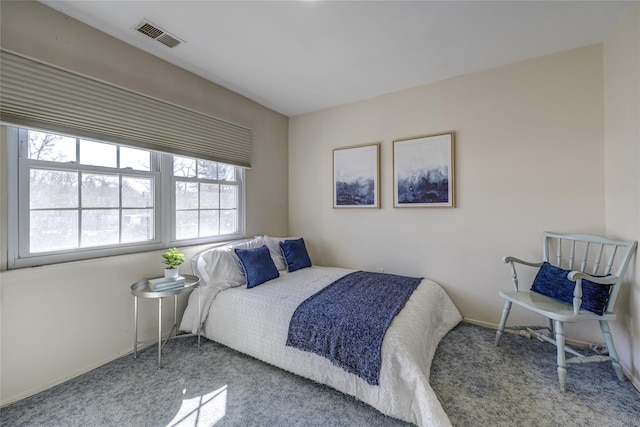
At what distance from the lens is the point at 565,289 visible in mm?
1936

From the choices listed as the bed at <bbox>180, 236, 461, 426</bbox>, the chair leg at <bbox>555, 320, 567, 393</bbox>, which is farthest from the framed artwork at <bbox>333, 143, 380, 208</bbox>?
the chair leg at <bbox>555, 320, 567, 393</bbox>

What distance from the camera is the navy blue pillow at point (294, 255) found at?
9.93ft

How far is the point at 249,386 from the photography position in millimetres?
1775

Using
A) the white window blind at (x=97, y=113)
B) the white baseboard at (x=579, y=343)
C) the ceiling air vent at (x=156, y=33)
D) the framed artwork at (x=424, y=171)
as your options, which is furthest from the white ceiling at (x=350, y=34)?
the white baseboard at (x=579, y=343)

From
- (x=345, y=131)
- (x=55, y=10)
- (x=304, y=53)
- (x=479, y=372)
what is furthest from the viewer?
(x=345, y=131)

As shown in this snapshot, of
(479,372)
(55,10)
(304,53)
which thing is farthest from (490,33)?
(55,10)

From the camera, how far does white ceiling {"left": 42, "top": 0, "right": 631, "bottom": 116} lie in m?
1.76

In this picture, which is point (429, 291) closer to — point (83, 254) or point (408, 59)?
point (408, 59)

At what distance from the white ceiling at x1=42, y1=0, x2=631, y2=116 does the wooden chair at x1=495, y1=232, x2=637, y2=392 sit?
1673mm

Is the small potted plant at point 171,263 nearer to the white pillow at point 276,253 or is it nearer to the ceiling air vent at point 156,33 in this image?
the white pillow at point 276,253

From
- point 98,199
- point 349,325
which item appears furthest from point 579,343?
point 98,199

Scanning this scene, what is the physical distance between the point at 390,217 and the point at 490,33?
188 centimetres

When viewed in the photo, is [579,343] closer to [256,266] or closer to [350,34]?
[256,266]

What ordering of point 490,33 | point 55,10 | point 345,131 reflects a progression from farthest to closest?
1. point 345,131
2. point 490,33
3. point 55,10
